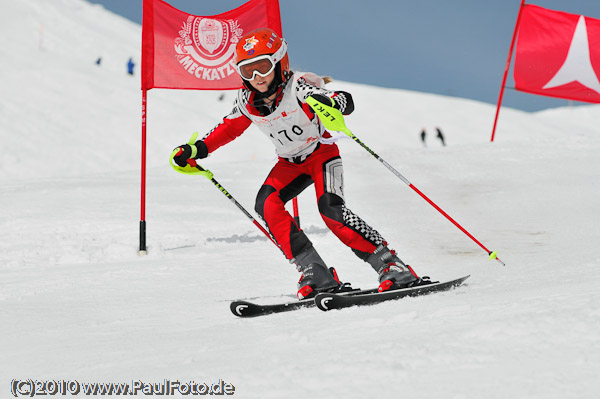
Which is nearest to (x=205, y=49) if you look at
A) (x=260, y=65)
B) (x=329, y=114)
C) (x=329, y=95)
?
(x=260, y=65)

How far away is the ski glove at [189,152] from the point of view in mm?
4207

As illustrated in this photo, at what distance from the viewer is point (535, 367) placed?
5.86ft

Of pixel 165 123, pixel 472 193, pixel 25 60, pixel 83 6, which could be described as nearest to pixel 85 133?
pixel 165 123

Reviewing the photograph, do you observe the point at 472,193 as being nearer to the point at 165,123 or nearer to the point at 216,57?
the point at 216,57

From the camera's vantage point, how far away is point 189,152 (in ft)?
13.8

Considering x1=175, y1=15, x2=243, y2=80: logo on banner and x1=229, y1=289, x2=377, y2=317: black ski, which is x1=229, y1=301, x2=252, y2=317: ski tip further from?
x1=175, y1=15, x2=243, y2=80: logo on banner

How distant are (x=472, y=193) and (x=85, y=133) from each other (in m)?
18.3

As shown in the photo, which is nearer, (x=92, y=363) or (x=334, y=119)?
(x=92, y=363)

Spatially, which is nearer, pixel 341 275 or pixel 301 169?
pixel 301 169

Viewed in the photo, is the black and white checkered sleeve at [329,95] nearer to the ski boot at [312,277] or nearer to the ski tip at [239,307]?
the ski boot at [312,277]

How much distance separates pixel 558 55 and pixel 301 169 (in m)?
10.7

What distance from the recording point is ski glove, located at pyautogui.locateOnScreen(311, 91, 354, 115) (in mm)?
3650

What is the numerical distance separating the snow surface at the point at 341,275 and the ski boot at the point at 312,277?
0.34 meters

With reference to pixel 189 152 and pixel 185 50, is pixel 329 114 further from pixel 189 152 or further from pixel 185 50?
pixel 185 50
